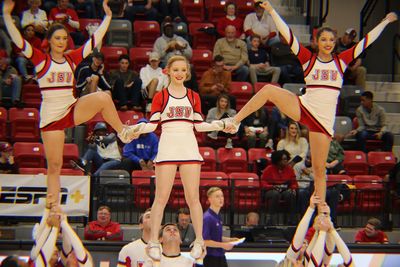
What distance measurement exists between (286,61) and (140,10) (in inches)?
113

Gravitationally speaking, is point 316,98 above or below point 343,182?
above

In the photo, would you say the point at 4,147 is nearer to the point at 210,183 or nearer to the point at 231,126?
the point at 210,183

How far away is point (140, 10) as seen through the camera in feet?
51.2

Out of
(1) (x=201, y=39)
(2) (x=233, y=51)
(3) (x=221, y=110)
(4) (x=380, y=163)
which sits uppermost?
(1) (x=201, y=39)

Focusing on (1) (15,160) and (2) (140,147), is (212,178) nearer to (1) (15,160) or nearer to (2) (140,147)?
(2) (140,147)

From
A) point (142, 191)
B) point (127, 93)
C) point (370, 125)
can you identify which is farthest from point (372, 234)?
point (127, 93)

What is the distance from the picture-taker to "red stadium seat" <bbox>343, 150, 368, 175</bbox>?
1330cm

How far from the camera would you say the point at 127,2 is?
15836mm

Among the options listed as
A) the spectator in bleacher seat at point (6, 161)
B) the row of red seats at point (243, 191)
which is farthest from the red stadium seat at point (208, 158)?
the spectator in bleacher seat at point (6, 161)

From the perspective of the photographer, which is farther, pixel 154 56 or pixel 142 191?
pixel 154 56

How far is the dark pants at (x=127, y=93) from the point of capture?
43.5 ft

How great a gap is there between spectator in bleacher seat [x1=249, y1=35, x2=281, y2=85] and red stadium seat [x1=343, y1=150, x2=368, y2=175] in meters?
2.07

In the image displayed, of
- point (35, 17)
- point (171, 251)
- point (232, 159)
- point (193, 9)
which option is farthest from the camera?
point (193, 9)

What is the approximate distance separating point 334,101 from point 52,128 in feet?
8.70
